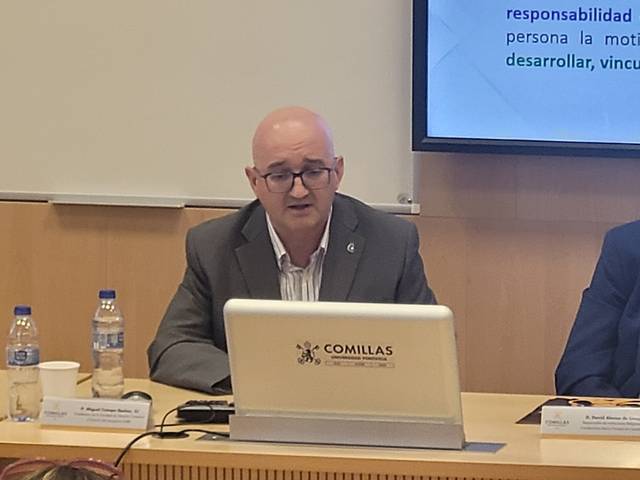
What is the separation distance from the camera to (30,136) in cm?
396

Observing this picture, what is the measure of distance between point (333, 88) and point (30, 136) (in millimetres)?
1044

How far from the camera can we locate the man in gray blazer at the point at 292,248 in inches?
120

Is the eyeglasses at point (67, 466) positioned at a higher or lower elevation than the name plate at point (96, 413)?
higher

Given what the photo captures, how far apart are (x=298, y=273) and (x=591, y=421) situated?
113 centimetres

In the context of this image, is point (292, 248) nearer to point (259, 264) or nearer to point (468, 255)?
point (259, 264)

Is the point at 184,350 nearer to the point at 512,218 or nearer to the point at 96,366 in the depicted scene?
the point at 96,366

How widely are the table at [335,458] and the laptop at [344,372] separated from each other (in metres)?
0.04

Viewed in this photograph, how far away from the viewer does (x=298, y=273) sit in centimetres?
315

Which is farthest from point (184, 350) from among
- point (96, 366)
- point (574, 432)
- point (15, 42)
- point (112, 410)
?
point (15, 42)

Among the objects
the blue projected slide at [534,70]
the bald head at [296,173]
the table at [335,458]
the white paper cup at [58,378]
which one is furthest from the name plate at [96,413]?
the blue projected slide at [534,70]

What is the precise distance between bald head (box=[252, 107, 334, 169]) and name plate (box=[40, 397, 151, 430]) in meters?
Answer: 0.96

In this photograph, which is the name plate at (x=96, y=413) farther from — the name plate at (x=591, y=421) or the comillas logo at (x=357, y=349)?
the name plate at (x=591, y=421)

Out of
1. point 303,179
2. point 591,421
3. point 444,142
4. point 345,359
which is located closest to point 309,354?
point 345,359

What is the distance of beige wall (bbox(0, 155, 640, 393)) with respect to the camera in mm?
3783
